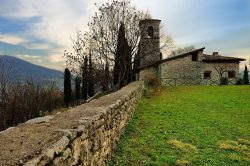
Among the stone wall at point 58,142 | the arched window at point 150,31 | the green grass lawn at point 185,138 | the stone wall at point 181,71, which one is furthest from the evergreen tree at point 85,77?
the stone wall at point 58,142

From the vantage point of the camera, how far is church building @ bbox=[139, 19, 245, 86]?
138 ft

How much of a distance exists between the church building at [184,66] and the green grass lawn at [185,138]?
24608 mm

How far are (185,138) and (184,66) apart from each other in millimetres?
32446

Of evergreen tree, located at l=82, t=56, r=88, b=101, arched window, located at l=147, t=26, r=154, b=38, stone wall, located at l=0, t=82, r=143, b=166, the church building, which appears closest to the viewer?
stone wall, located at l=0, t=82, r=143, b=166

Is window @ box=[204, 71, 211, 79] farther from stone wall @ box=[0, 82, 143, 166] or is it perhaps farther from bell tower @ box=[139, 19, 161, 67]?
stone wall @ box=[0, 82, 143, 166]

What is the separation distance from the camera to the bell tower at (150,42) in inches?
1622

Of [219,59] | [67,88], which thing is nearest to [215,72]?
[219,59]

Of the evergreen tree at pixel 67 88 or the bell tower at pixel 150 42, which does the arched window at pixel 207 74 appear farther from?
the evergreen tree at pixel 67 88

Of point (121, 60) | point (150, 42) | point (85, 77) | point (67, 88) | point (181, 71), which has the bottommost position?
point (67, 88)

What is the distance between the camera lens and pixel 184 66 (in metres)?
42.9

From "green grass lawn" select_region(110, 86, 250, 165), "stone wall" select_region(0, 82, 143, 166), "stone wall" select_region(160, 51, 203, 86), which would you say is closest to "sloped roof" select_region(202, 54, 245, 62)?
"stone wall" select_region(160, 51, 203, 86)

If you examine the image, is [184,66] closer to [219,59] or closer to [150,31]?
[219,59]

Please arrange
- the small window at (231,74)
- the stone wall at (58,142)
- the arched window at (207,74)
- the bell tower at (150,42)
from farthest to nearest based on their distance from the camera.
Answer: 1. the small window at (231,74)
2. the arched window at (207,74)
3. the bell tower at (150,42)
4. the stone wall at (58,142)

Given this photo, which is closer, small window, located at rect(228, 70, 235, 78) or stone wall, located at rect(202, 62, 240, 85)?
stone wall, located at rect(202, 62, 240, 85)
